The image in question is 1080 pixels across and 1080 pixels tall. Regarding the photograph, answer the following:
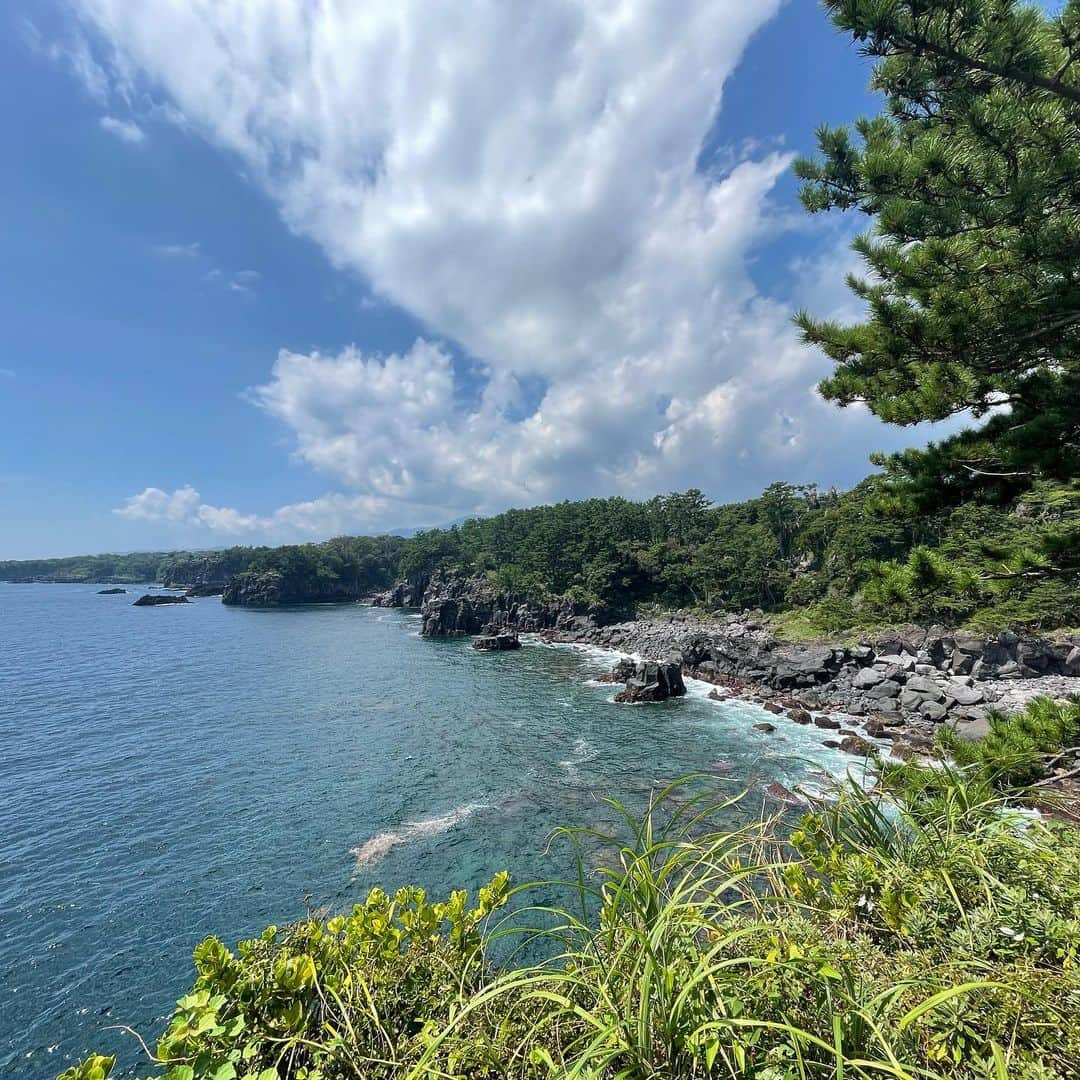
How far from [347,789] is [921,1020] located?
19.3m

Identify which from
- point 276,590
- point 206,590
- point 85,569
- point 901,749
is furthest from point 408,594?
point 85,569

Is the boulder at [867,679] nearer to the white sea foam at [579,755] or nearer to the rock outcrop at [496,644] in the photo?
the white sea foam at [579,755]

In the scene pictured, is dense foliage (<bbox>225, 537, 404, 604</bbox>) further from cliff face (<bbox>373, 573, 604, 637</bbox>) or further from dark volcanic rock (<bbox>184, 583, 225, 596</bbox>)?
cliff face (<bbox>373, 573, 604, 637</bbox>)

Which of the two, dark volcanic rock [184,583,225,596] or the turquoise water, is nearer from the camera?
the turquoise water

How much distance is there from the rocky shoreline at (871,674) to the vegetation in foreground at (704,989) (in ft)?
56.4

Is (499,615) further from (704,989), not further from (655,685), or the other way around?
(704,989)

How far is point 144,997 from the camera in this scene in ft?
31.7

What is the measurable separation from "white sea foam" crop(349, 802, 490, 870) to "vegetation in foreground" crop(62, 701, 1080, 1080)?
12772 mm

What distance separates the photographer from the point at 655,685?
29047 millimetres

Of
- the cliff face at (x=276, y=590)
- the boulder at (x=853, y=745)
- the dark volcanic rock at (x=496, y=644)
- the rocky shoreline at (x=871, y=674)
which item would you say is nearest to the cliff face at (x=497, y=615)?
the dark volcanic rock at (x=496, y=644)

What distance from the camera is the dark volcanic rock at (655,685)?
1133 inches

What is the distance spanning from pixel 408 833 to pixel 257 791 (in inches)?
258

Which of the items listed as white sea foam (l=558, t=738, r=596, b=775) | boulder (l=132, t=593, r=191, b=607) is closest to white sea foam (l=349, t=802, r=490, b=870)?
white sea foam (l=558, t=738, r=596, b=775)

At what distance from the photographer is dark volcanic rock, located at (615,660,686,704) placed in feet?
94.4
